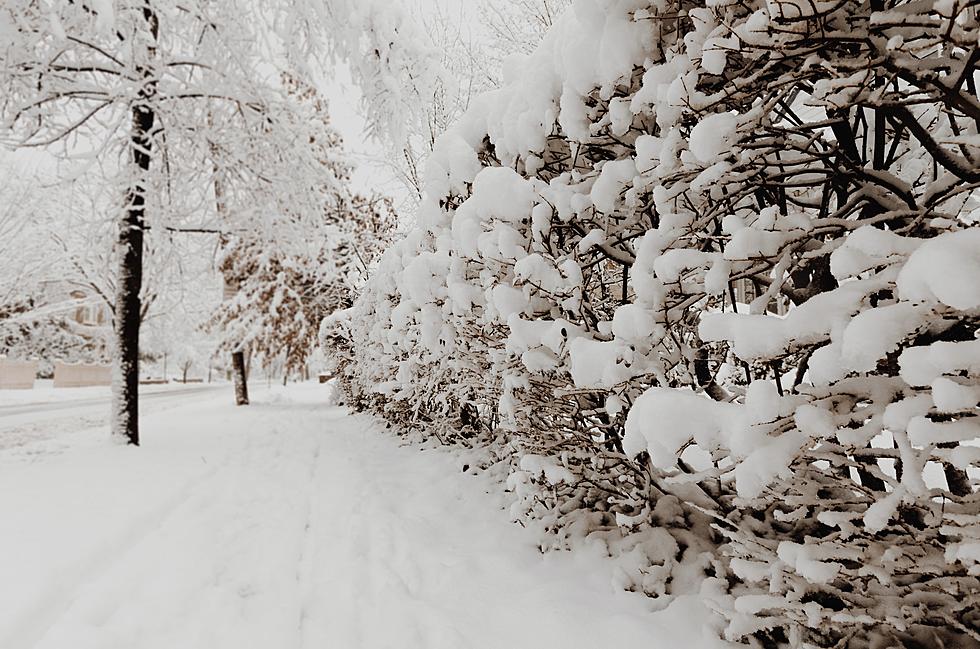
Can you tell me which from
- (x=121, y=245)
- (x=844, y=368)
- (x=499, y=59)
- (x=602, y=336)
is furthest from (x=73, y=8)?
(x=499, y=59)

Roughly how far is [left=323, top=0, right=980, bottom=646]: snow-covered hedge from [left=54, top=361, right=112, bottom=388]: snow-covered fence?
32.0m

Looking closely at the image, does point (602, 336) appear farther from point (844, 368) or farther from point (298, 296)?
point (298, 296)

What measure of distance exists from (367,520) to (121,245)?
18.9ft

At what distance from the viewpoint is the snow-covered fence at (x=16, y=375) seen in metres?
22.1

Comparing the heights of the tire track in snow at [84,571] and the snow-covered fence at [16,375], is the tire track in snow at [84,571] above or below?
below

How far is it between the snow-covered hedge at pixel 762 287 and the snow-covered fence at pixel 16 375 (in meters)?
27.9

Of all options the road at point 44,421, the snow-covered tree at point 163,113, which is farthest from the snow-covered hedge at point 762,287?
the road at point 44,421

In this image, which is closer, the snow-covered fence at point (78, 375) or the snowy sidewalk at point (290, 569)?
the snowy sidewalk at point (290, 569)

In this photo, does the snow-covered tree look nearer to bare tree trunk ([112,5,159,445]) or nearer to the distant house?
bare tree trunk ([112,5,159,445])

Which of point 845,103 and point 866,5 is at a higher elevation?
point 866,5

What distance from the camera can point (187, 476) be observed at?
201 inches

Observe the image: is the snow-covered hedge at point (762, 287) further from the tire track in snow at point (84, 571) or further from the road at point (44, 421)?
the road at point (44, 421)

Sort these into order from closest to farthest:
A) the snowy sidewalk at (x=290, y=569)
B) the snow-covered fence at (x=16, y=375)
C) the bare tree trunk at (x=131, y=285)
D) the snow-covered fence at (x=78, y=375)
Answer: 1. the snowy sidewalk at (x=290, y=569)
2. the bare tree trunk at (x=131, y=285)
3. the snow-covered fence at (x=16, y=375)
4. the snow-covered fence at (x=78, y=375)

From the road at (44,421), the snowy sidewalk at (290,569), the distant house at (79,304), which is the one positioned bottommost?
the road at (44,421)
